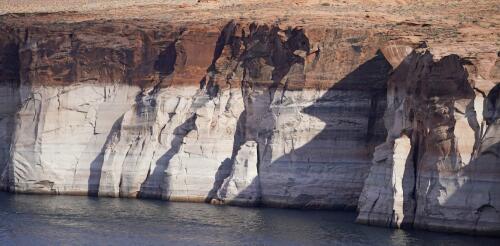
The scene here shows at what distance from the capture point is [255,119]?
62.5 m

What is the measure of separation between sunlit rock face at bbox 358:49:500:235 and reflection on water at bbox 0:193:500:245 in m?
0.74

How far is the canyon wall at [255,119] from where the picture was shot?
50.4 metres

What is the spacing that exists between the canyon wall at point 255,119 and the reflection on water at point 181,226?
1385 millimetres

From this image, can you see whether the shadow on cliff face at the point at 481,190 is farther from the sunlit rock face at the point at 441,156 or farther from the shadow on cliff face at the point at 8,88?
the shadow on cliff face at the point at 8,88

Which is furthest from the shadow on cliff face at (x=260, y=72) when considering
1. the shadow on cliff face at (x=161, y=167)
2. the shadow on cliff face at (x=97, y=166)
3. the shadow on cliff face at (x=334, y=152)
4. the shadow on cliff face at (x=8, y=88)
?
the shadow on cliff face at (x=8, y=88)

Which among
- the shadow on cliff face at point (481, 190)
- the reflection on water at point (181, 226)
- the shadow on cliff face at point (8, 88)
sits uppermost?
the shadow on cliff face at point (8, 88)

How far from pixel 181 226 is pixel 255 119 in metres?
10.5

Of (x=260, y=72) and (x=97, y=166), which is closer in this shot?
(x=260, y=72)

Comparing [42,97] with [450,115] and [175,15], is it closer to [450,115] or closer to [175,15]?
[175,15]

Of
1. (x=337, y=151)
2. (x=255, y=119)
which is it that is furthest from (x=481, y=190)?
(x=255, y=119)

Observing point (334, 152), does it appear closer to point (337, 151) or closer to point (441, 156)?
point (337, 151)

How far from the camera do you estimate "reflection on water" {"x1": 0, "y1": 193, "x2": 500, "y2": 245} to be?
4938 centimetres

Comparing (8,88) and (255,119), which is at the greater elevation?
(8,88)

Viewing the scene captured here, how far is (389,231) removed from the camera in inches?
2009
